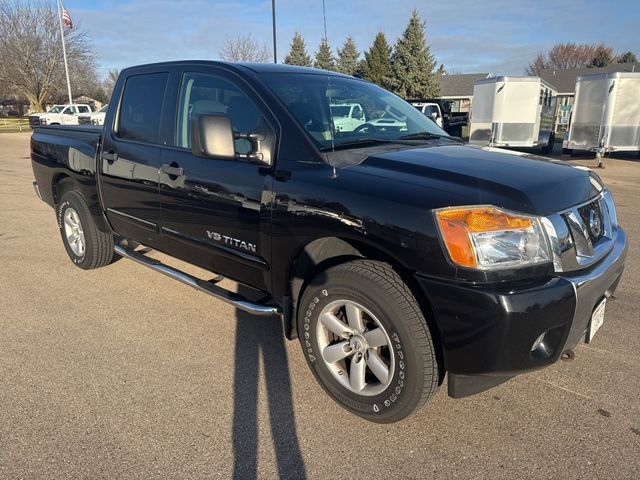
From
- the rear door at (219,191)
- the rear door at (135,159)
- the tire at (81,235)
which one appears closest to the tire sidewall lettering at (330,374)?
the rear door at (219,191)

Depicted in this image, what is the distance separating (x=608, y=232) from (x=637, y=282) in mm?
2162

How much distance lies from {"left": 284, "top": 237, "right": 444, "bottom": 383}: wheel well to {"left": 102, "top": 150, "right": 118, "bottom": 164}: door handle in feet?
6.86

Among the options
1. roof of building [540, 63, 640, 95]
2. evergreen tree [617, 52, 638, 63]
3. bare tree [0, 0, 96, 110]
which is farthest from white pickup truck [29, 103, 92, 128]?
evergreen tree [617, 52, 638, 63]

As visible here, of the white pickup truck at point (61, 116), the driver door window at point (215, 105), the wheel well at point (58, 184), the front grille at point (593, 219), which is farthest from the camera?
the white pickup truck at point (61, 116)

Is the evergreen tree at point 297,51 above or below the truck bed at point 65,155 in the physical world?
above

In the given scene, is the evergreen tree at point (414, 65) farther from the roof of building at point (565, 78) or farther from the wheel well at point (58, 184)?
the wheel well at point (58, 184)

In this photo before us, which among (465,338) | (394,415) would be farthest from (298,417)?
(465,338)

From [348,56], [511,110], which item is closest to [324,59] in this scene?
[348,56]

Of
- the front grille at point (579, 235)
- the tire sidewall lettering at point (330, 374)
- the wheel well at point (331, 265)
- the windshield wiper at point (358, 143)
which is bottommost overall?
the tire sidewall lettering at point (330, 374)

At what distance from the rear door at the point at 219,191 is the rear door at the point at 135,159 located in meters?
0.19

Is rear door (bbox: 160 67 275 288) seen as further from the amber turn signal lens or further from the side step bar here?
the amber turn signal lens

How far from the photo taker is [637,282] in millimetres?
4633

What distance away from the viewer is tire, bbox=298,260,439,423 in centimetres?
240

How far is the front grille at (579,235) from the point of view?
7.63ft
